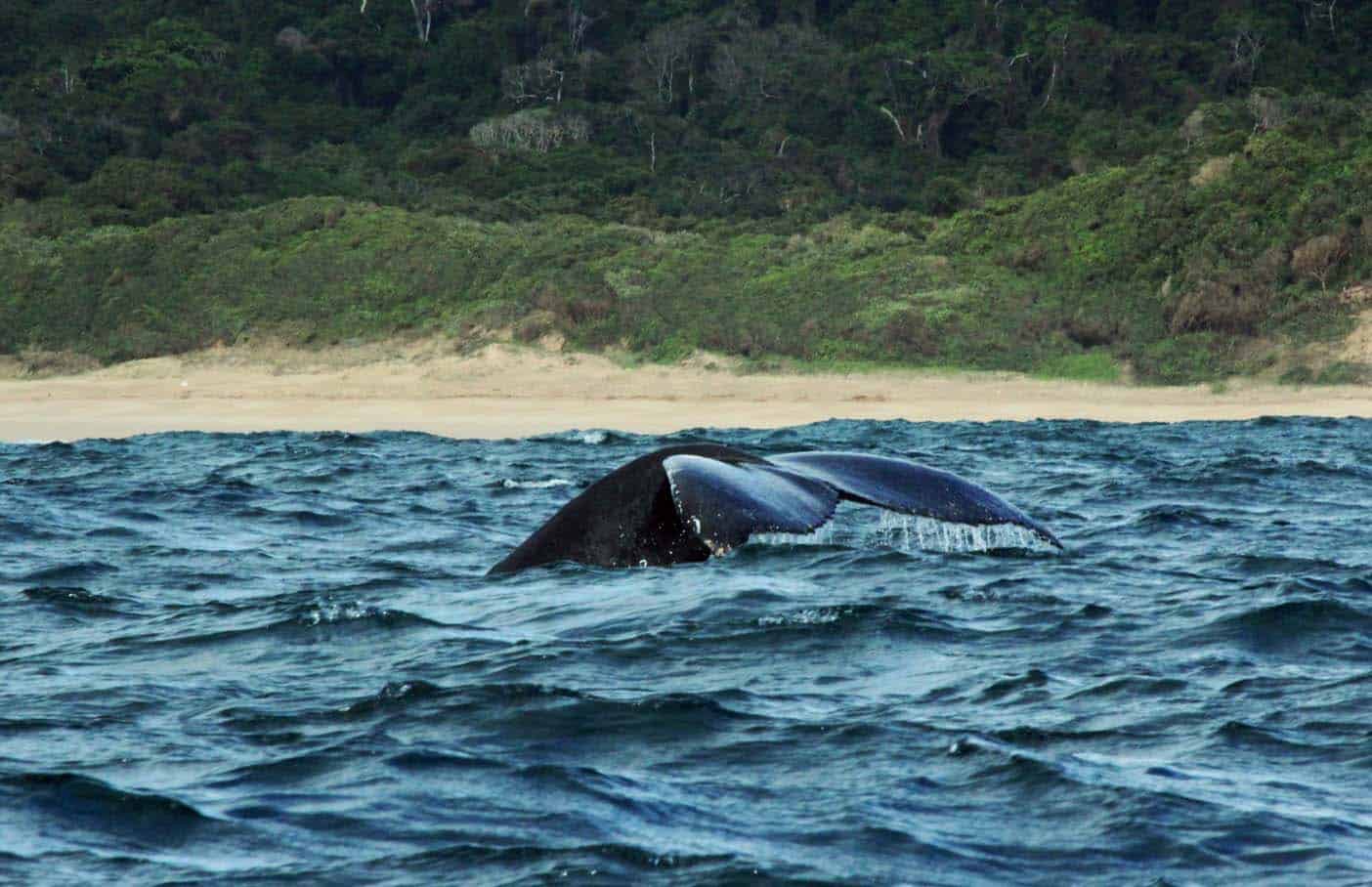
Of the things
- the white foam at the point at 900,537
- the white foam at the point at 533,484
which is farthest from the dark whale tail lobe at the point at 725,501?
the white foam at the point at 533,484

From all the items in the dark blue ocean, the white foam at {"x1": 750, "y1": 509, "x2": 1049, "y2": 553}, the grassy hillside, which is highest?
the grassy hillside

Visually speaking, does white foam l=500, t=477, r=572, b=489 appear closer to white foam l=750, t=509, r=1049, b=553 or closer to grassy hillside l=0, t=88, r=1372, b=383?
white foam l=750, t=509, r=1049, b=553

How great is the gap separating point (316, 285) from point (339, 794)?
29.1 meters

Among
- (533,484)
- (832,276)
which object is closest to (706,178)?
(832,276)

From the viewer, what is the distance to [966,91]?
53.4 m

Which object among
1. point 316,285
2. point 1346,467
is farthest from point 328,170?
point 1346,467

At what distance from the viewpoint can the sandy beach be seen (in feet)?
79.9

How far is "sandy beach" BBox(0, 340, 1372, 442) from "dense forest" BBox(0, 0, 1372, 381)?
0.89m

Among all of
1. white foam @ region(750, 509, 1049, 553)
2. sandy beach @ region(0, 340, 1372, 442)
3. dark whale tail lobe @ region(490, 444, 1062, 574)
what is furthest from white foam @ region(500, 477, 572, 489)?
dark whale tail lobe @ region(490, 444, 1062, 574)

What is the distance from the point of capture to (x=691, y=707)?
21.6 ft

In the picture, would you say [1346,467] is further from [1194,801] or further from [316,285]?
[316,285]

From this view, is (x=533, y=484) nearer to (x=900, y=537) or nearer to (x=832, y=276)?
(x=900, y=537)

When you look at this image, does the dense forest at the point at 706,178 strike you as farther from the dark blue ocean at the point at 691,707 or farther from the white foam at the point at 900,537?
the dark blue ocean at the point at 691,707

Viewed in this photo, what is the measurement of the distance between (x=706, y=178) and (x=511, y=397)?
20.8 metres
